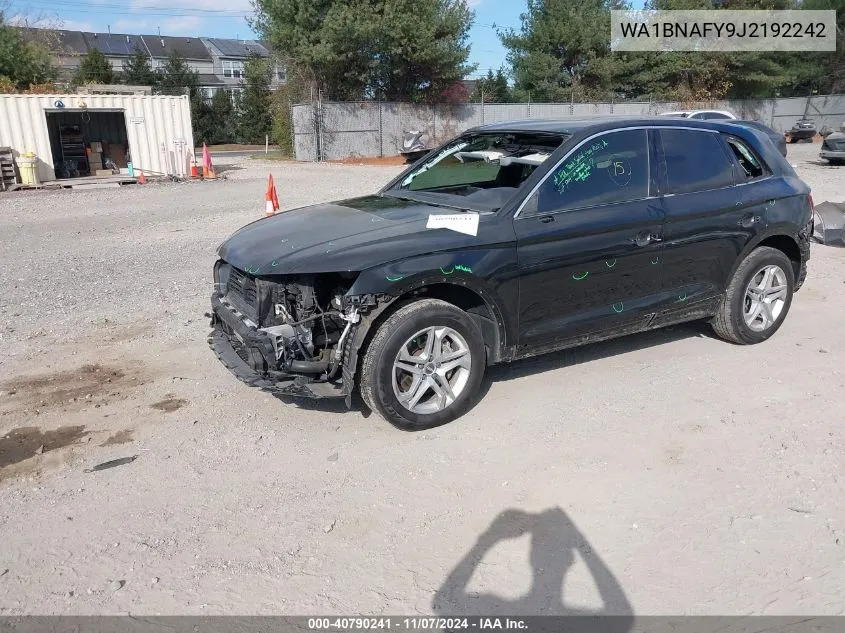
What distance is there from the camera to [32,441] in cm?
436

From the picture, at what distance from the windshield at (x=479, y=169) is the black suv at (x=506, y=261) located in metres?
0.02

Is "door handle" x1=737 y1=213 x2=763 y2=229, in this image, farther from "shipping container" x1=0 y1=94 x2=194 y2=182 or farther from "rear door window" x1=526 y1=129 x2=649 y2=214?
"shipping container" x1=0 y1=94 x2=194 y2=182

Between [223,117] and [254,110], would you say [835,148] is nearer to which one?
[254,110]

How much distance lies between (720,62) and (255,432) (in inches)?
1686

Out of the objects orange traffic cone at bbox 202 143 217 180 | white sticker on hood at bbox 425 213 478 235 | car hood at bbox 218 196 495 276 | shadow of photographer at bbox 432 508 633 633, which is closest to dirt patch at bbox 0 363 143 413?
car hood at bbox 218 196 495 276

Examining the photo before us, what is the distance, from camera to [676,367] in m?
5.37

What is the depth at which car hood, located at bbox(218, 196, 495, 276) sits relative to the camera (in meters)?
4.11

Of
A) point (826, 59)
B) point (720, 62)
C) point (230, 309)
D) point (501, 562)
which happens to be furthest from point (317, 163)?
point (826, 59)

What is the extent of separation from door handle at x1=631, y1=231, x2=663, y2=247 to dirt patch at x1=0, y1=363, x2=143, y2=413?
370cm

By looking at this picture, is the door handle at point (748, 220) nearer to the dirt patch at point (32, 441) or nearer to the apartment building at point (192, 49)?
the dirt patch at point (32, 441)

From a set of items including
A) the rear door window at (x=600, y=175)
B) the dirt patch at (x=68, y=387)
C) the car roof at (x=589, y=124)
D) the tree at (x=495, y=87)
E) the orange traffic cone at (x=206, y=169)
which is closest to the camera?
the rear door window at (x=600, y=175)

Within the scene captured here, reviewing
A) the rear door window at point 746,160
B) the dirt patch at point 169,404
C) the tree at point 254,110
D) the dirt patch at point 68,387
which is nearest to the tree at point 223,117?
the tree at point 254,110

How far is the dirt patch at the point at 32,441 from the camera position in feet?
13.7

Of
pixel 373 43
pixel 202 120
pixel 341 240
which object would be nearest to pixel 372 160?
pixel 373 43
